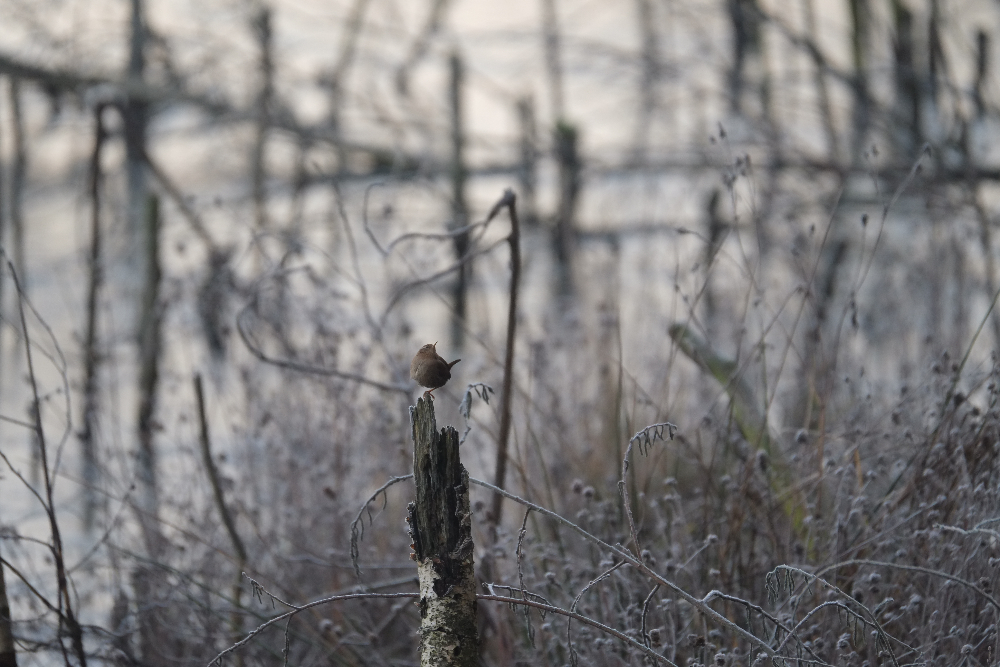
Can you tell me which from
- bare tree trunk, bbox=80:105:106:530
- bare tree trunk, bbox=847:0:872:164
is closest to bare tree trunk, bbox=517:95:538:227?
bare tree trunk, bbox=847:0:872:164

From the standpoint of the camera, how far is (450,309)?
2.26 metres

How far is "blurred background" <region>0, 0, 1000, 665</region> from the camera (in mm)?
2371

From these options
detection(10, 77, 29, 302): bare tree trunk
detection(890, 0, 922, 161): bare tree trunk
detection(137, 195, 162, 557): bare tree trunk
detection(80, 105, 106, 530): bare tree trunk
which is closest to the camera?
detection(80, 105, 106, 530): bare tree trunk

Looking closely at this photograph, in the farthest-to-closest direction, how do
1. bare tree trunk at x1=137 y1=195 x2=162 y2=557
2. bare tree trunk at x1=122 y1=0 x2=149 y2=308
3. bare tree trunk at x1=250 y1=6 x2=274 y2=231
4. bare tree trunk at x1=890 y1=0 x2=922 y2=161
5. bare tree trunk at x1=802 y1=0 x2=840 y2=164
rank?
bare tree trunk at x1=250 y1=6 x2=274 y2=231, bare tree trunk at x1=122 y1=0 x2=149 y2=308, bare tree trunk at x1=890 y1=0 x2=922 y2=161, bare tree trunk at x1=802 y1=0 x2=840 y2=164, bare tree trunk at x1=137 y1=195 x2=162 y2=557

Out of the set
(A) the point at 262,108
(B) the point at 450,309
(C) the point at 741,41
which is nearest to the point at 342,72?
(A) the point at 262,108

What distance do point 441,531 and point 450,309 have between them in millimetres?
828

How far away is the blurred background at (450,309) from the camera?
2.37 meters

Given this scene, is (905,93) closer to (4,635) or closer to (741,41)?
(741,41)

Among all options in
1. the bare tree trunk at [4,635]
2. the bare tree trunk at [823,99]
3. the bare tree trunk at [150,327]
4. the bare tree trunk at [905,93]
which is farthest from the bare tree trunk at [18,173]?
the bare tree trunk at [905,93]

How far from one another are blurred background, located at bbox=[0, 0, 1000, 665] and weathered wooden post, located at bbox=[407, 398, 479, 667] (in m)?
0.08

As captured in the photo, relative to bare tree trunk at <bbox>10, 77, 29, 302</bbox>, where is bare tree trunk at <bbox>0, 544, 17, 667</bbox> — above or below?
below

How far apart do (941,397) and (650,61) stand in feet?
8.49

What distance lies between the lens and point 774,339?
15.9ft

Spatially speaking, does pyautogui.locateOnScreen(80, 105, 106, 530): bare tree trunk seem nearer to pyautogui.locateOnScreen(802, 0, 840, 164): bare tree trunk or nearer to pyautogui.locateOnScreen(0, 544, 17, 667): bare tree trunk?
pyautogui.locateOnScreen(0, 544, 17, 667): bare tree trunk
